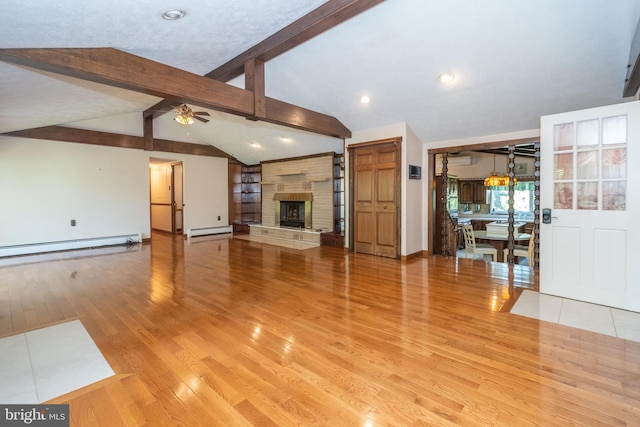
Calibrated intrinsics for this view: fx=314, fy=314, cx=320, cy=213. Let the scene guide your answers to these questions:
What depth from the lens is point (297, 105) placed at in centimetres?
539

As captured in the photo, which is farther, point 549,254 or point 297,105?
point 297,105

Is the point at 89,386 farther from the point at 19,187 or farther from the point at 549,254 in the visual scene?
the point at 19,187

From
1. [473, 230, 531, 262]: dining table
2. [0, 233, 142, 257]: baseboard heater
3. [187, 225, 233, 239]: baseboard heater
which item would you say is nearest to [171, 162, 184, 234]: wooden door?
[187, 225, 233, 239]: baseboard heater

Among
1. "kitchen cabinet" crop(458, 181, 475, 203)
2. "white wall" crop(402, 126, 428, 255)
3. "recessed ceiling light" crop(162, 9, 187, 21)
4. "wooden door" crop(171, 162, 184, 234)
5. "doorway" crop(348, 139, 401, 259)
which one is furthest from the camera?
"kitchen cabinet" crop(458, 181, 475, 203)

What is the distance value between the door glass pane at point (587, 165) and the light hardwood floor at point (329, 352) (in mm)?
1522

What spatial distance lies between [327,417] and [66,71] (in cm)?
334

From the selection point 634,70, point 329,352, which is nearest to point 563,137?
point 634,70

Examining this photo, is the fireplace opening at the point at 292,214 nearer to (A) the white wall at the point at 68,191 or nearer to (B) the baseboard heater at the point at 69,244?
(A) the white wall at the point at 68,191

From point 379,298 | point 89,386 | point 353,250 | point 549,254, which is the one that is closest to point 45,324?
point 89,386

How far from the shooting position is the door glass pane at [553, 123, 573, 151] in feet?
11.5

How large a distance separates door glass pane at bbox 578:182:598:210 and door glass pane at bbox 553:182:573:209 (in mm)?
78

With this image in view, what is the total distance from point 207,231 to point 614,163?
9.06 meters

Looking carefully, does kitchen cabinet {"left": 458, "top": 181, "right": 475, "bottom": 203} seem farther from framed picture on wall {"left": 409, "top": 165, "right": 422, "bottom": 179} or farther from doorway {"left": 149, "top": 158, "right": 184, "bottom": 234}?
doorway {"left": 149, "top": 158, "right": 184, "bottom": 234}

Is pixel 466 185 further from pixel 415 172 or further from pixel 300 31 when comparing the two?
pixel 300 31
